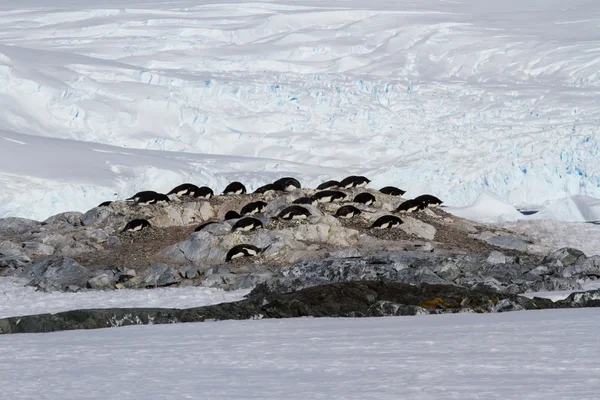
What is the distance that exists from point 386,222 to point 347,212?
85 cm

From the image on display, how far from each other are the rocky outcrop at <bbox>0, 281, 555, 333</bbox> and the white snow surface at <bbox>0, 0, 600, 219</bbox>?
12.5 metres

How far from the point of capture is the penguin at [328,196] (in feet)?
56.5

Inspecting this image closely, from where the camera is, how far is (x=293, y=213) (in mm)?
15656

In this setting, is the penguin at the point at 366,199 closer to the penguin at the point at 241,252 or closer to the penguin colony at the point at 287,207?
the penguin colony at the point at 287,207

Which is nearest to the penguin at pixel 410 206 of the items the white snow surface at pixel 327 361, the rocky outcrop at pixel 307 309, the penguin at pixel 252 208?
the penguin at pixel 252 208

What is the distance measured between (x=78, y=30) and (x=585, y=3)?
34.7 meters

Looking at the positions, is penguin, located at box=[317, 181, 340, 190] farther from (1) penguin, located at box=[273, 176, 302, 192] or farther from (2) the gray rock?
(2) the gray rock

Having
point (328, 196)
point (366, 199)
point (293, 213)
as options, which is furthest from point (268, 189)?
point (293, 213)

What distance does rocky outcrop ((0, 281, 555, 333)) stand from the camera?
27.0 feet

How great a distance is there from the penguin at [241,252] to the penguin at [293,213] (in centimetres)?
128

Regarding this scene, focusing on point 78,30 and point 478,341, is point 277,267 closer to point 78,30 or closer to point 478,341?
point 478,341

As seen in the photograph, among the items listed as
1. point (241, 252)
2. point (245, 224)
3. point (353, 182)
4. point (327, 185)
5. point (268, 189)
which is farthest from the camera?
point (327, 185)

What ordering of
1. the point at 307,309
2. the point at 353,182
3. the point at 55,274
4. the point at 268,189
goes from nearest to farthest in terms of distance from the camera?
the point at 307,309, the point at 55,274, the point at 268,189, the point at 353,182

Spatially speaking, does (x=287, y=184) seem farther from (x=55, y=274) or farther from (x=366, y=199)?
(x=55, y=274)
